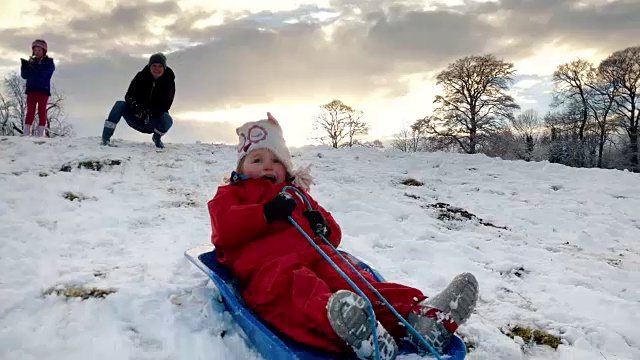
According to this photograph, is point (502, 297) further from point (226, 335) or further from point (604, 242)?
point (604, 242)

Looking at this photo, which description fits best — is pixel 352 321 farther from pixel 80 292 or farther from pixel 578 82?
pixel 578 82

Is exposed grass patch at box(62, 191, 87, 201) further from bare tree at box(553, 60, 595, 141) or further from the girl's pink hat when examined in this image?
bare tree at box(553, 60, 595, 141)

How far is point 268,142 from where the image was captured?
9.45ft

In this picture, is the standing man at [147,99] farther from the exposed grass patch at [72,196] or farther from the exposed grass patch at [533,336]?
the exposed grass patch at [533,336]

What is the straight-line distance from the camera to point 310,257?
92.1 inches

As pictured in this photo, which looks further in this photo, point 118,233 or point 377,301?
point 118,233

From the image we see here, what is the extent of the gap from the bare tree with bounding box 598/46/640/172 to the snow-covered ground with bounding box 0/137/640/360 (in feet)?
55.2

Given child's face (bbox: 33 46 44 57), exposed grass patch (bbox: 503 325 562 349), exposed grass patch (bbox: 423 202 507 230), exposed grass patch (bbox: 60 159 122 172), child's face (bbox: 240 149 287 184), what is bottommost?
exposed grass patch (bbox: 503 325 562 349)

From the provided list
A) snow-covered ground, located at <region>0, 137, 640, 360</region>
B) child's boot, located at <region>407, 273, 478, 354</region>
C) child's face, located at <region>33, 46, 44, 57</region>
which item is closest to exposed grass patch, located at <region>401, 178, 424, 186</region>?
snow-covered ground, located at <region>0, 137, 640, 360</region>

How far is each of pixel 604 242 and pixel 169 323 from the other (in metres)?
4.32

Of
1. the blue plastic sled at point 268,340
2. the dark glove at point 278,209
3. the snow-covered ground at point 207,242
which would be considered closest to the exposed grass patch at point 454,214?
the snow-covered ground at point 207,242

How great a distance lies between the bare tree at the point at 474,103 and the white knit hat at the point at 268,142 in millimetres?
18735

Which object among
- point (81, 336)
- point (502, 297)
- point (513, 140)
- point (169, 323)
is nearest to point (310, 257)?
point (169, 323)

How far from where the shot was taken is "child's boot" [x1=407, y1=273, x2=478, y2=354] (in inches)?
76.3
